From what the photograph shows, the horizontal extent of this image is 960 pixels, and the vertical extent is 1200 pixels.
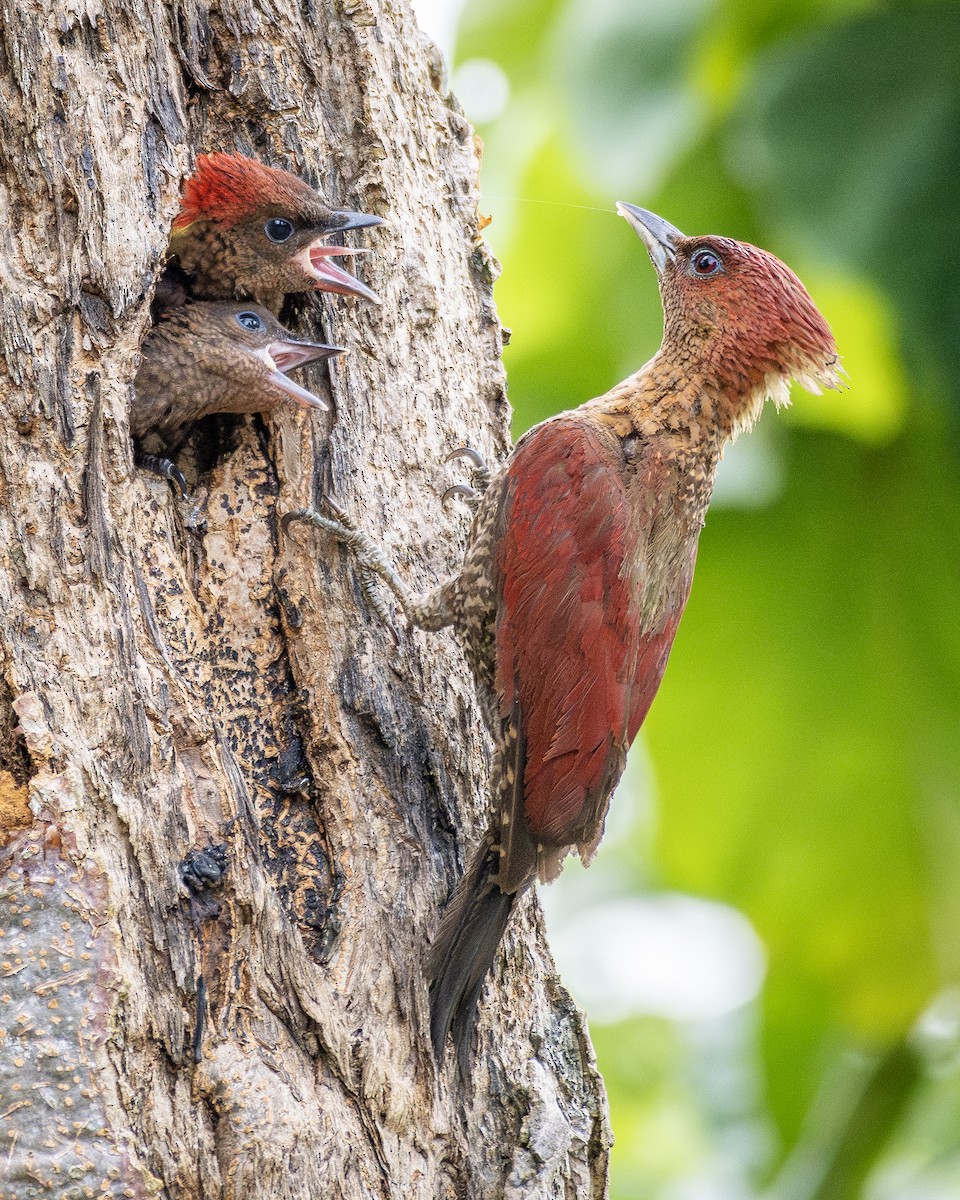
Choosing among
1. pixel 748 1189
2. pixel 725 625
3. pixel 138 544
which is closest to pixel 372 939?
pixel 138 544

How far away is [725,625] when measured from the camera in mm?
5145

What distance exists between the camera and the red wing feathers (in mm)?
2967

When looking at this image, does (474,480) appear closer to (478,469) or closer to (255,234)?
(478,469)

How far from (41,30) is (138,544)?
1.03 metres

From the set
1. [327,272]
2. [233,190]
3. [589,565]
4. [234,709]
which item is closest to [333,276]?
[327,272]

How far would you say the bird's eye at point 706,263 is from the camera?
11.3 feet

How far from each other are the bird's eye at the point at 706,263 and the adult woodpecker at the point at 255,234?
2.76 feet

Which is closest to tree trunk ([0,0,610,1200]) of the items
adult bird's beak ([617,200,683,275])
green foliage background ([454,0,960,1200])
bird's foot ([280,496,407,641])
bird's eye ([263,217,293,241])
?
bird's foot ([280,496,407,641])

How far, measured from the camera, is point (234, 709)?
9.12 feet

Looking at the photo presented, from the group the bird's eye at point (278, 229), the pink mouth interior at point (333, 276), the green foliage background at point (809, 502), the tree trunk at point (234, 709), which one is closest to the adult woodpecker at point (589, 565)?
the tree trunk at point (234, 709)

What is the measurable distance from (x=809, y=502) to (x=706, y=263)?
69.7 inches

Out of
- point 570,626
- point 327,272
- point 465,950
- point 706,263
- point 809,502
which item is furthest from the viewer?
point 809,502

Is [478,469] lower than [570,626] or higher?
higher

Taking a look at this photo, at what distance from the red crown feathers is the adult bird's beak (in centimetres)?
100
